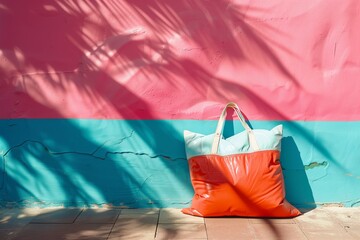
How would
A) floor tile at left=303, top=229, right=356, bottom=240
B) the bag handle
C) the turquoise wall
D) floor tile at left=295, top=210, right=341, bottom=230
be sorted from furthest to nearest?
1. the turquoise wall
2. the bag handle
3. floor tile at left=295, top=210, right=341, bottom=230
4. floor tile at left=303, top=229, right=356, bottom=240

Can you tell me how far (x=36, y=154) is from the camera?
166 inches

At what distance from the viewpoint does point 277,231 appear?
3.73 metres

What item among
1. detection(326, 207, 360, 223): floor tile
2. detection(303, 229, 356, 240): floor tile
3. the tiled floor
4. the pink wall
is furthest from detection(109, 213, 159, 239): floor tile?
detection(326, 207, 360, 223): floor tile

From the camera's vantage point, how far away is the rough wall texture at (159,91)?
404 cm

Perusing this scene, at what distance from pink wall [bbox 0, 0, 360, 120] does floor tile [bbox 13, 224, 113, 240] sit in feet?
3.43

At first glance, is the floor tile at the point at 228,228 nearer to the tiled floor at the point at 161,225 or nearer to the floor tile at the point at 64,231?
the tiled floor at the point at 161,225

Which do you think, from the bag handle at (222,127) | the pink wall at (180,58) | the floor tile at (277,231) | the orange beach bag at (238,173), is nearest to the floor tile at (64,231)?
the orange beach bag at (238,173)

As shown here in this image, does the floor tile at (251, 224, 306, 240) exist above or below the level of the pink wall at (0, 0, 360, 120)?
below

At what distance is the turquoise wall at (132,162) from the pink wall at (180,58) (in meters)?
0.13

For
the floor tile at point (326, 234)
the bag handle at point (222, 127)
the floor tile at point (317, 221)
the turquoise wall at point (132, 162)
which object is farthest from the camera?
the turquoise wall at point (132, 162)

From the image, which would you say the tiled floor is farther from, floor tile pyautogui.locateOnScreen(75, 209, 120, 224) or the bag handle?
the bag handle

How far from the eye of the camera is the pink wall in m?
4.04

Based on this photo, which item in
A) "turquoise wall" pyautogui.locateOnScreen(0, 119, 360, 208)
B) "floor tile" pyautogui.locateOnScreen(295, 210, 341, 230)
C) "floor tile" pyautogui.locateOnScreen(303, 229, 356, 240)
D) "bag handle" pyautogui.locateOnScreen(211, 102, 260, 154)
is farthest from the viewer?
"turquoise wall" pyautogui.locateOnScreen(0, 119, 360, 208)

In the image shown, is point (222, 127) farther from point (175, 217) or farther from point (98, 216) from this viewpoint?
point (98, 216)
